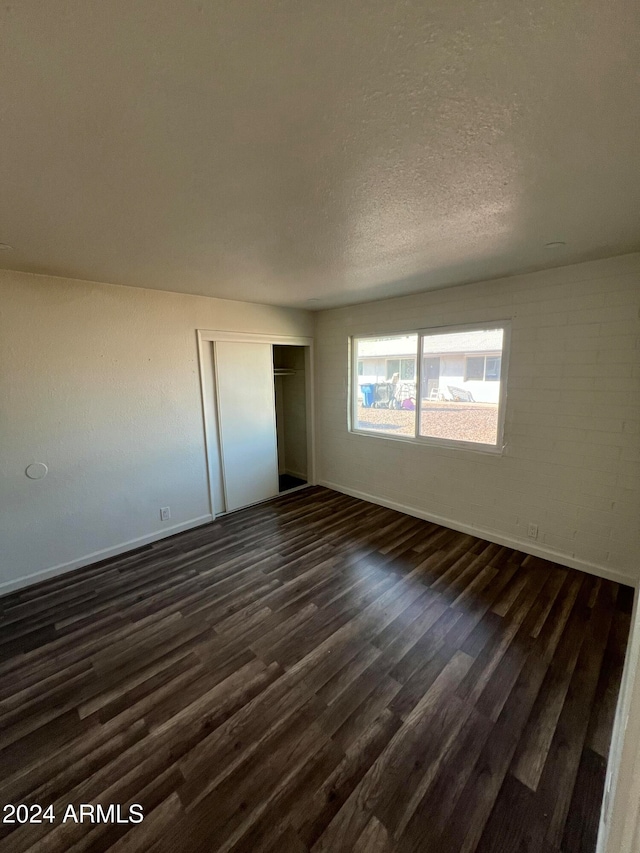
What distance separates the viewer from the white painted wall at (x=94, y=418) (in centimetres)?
261

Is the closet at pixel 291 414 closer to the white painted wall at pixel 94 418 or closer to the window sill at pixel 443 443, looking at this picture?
the window sill at pixel 443 443

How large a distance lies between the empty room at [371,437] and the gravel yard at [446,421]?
3cm

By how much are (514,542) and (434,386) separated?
5.58 ft

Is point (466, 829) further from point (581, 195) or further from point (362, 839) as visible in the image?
point (581, 195)

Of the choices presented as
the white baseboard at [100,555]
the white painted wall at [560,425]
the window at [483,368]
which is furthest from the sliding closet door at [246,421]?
the window at [483,368]

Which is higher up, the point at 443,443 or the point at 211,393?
the point at 211,393

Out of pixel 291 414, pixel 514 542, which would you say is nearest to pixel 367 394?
pixel 291 414

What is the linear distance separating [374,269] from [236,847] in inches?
128

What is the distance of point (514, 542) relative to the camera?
3.11 m

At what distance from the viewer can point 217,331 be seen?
368 cm

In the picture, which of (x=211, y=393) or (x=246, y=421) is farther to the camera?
(x=246, y=421)

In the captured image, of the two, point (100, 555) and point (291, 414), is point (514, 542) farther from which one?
point (100, 555)

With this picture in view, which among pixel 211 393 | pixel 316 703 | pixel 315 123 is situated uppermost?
pixel 315 123

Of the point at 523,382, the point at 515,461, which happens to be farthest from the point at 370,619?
the point at 523,382
